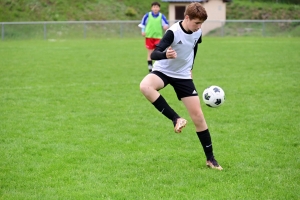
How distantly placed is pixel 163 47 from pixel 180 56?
1.03ft

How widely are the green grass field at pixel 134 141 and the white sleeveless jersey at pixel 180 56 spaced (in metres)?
1.13

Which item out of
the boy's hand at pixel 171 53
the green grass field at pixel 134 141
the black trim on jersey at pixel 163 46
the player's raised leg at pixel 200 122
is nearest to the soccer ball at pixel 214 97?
the player's raised leg at pixel 200 122

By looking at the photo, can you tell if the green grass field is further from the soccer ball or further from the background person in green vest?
the background person in green vest

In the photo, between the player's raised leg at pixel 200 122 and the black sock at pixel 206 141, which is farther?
the black sock at pixel 206 141

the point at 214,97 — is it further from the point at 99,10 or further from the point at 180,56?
the point at 99,10

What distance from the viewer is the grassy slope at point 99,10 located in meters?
36.6

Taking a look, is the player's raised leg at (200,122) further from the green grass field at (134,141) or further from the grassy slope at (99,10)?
the grassy slope at (99,10)

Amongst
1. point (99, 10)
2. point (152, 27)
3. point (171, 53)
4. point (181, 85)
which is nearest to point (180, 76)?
point (181, 85)

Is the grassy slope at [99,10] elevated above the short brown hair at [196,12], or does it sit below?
below

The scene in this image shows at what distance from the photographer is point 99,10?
4034cm

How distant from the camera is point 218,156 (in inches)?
252

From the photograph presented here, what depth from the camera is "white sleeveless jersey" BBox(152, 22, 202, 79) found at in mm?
5664

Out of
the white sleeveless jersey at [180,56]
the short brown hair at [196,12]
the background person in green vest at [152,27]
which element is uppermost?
the short brown hair at [196,12]

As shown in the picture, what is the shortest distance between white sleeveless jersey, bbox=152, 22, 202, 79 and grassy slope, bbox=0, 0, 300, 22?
31.2m
